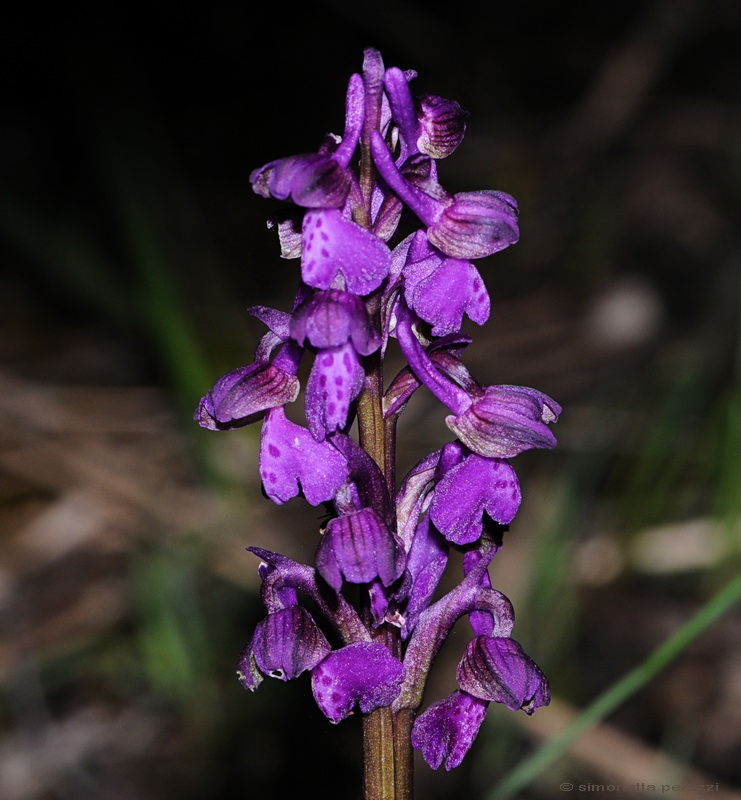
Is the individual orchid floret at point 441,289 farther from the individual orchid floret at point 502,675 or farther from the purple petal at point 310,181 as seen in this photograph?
the individual orchid floret at point 502,675

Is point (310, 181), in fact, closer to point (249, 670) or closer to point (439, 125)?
point (439, 125)

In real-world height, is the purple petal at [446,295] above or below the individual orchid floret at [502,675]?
above

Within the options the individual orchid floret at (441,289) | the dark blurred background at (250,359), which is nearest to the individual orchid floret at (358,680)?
the individual orchid floret at (441,289)

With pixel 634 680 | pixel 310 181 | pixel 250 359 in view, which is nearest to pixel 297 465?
pixel 310 181

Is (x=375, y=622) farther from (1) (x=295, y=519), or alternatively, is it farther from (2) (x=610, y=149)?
(2) (x=610, y=149)

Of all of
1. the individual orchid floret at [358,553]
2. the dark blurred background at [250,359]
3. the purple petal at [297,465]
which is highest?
the purple petal at [297,465]

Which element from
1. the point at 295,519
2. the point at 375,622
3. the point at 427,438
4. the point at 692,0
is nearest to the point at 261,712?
the point at 295,519
